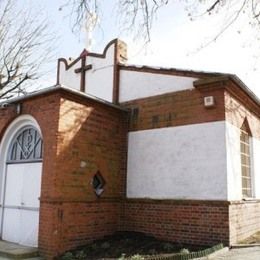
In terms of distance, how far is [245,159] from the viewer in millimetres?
11539

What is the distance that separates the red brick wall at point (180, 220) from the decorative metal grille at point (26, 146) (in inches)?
121

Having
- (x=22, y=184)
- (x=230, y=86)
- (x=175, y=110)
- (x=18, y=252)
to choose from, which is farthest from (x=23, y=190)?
(x=230, y=86)

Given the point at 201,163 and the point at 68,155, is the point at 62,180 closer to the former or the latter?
the point at 68,155

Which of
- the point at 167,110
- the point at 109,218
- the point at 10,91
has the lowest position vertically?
the point at 109,218

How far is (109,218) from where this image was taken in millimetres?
10500

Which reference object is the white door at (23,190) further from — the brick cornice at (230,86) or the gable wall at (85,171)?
the brick cornice at (230,86)

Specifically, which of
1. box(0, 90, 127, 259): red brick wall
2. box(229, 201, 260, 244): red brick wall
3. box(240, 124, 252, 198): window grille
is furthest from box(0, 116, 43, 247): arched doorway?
box(240, 124, 252, 198): window grille

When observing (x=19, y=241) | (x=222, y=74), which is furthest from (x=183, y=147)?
(x=19, y=241)

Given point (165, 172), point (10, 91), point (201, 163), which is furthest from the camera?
point (10, 91)

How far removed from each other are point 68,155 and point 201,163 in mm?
3459

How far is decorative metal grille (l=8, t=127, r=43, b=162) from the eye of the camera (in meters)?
10.2

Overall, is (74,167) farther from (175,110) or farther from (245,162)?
(245,162)

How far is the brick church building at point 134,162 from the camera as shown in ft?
30.2

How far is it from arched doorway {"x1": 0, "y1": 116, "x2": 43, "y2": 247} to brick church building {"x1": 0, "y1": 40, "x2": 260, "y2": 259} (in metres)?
0.03
